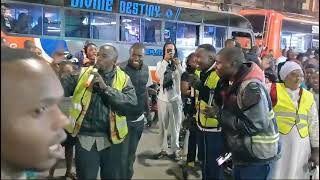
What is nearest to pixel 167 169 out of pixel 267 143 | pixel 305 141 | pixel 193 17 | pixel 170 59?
pixel 170 59

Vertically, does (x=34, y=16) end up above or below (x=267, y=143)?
above

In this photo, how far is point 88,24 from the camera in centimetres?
845

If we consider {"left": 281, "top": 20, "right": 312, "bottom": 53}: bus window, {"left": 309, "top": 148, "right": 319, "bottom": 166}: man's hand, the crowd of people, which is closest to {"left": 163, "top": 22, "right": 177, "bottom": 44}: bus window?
{"left": 281, "top": 20, "right": 312, "bottom": 53}: bus window

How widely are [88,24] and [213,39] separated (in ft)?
11.7

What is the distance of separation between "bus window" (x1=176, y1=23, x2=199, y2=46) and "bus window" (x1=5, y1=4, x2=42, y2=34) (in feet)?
11.1

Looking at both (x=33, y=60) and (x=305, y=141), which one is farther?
(x=305, y=141)

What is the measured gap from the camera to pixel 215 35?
10.8 meters

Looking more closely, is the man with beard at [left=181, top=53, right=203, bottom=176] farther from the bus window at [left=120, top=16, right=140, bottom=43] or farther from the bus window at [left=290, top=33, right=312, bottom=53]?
the bus window at [left=120, top=16, right=140, bottom=43]

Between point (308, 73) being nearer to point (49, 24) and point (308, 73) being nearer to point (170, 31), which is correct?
point (49, 24)

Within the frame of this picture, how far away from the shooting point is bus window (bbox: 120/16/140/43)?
9008mm

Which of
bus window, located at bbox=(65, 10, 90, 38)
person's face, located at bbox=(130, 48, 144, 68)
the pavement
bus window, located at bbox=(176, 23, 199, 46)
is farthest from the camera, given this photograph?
bus window, located at bbox=(176, 23, 199, 46)

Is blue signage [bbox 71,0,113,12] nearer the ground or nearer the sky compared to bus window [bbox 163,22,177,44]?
nearer the sky

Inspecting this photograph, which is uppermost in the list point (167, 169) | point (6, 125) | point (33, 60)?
point (33, 60)

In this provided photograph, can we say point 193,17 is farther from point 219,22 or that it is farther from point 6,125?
point 6,125
